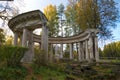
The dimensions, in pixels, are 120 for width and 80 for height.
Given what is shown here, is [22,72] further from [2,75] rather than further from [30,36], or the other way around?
[30,36]

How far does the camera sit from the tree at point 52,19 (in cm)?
3431

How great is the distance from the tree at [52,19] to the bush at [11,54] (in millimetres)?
23777

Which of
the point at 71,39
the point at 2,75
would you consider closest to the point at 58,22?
the point at 71,39

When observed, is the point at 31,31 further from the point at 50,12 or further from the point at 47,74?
the point at 50,12

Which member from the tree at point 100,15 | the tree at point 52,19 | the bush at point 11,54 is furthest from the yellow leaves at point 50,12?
the bush at point 11,54

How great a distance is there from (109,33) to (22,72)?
1827cm

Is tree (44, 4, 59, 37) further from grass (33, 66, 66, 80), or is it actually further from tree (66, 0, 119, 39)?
grass (33, 66, 66, 80)

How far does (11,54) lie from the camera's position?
10.2m

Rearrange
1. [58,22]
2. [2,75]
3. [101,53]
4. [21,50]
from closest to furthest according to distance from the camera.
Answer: [2,75] → [21,50] → [58,22] → [101,53]

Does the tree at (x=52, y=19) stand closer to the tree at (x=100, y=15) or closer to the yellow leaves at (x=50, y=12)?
the yellow leaves at (x=50, y=12)

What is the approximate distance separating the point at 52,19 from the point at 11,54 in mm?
25019

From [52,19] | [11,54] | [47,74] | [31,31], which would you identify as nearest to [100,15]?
[31,31]

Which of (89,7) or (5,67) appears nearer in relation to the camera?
(5,67)

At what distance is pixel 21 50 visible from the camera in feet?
34.8
